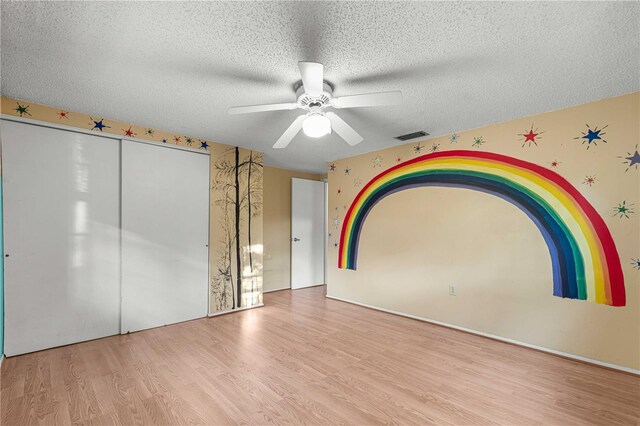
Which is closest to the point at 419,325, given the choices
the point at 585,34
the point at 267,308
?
the point at 267,308

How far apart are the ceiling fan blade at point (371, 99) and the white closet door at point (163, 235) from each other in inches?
94.8

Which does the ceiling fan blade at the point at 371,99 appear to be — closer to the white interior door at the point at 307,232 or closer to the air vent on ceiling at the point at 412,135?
the air vent on ceiling at the point at 412,135

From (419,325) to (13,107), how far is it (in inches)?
186

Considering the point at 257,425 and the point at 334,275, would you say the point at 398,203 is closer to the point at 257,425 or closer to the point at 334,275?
the point at 334,275

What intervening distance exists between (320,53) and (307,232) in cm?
422

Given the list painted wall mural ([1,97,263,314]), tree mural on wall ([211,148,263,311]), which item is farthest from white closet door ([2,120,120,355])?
tree mural on wall ([211,148,263,311])

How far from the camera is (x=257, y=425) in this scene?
174 cm

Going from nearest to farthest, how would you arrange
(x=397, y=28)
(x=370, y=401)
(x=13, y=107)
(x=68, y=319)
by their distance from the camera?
1. (x=397, y=28)
2. (x=370, y=401)
3. (x=13, y=107)
4. (x=68, y=319)

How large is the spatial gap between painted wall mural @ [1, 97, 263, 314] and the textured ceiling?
108cm

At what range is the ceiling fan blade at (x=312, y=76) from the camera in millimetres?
1651

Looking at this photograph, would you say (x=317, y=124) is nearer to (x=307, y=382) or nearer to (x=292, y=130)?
(x=292, y=130)

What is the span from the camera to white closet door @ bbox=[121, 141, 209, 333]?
322cm

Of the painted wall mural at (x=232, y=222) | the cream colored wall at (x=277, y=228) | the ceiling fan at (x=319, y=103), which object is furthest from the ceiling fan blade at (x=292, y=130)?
the cream colored wall at (x=277, y=228)

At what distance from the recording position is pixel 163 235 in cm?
346
